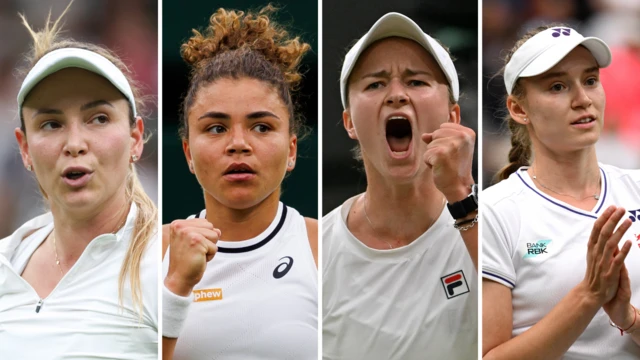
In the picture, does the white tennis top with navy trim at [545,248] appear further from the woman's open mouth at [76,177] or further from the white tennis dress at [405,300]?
the woman's open mouth at [76,177]

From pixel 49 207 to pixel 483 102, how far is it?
172cm

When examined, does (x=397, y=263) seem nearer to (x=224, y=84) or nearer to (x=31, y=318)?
(x=224, y=84)

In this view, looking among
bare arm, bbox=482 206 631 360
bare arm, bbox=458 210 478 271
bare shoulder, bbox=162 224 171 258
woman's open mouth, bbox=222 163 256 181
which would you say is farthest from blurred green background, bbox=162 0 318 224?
bare arm, bbox=482 206 631 360

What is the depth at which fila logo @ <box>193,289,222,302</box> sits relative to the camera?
2.98 meters

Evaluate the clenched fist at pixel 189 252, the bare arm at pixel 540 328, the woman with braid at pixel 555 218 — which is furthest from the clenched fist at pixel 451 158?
the clenched fist at pixel 189 252

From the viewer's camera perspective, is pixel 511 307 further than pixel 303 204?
No

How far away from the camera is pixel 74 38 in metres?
3.11

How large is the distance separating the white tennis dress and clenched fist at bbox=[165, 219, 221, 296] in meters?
0.45

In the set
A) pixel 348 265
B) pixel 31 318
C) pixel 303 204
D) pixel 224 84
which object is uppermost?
pixel 224 84

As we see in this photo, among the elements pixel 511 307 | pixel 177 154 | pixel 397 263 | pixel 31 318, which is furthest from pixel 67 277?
pixel 511 307

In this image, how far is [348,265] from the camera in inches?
118

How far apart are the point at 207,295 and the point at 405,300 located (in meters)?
0.73

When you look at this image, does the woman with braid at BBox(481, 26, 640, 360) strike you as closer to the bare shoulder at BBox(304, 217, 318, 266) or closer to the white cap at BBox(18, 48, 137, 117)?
the bare shoulder at BBox(304, 217, 318, 266)

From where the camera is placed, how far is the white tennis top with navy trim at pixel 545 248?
2.78 m
